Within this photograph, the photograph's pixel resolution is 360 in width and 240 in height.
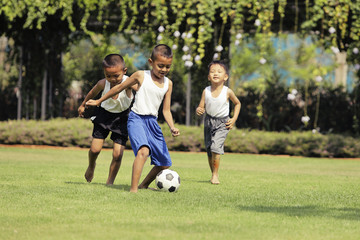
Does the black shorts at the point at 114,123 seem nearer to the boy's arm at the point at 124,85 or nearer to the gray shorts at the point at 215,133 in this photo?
the boy's arm at the point at 124,85

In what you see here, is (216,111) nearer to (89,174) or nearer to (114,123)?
(114,123)

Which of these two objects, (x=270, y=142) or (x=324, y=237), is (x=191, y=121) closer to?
(x=270, y=142)

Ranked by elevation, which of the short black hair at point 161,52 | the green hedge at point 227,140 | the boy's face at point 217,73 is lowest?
the green hedge at point 227,140

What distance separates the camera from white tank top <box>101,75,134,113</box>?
8.09 m

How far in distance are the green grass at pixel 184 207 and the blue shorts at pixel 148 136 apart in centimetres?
44

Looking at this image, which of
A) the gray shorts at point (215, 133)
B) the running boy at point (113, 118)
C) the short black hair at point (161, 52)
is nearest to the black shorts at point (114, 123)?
the running boy at point (113, 118)

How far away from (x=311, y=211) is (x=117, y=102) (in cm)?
297

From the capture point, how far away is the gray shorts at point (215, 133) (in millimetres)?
9305

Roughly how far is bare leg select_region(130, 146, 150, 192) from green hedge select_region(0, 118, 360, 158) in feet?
29.2

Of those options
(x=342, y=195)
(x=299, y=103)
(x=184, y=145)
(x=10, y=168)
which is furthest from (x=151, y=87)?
(x=299, y=103)

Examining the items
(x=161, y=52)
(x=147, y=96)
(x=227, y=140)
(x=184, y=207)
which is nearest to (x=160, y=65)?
(x=161, y=52)

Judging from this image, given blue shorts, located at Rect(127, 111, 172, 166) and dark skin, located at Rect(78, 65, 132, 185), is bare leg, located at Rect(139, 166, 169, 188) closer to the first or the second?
blue shorts, located at Rect(127, 111, 172, 166)

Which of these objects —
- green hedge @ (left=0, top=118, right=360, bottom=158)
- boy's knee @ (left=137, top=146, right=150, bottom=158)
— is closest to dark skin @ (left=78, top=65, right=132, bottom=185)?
boy's knee @ (left=137, top=146, right=150, bottom=158)

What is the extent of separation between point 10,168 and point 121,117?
130 inches
